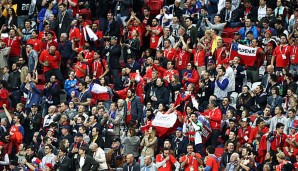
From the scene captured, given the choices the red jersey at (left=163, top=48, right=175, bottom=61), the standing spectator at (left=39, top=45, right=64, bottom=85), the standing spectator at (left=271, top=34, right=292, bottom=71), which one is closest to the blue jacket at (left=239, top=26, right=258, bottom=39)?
the standing spectator at (left=271, top=34, right=292, bottom=71)

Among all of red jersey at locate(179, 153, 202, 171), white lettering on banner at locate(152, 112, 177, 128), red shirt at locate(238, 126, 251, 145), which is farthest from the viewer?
white lettering on banner at locate(152, 112, 177, 128)

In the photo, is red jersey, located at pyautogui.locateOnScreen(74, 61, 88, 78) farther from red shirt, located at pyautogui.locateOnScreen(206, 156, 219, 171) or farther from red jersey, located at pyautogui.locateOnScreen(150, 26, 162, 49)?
red shirt, located at pyautogui.locateOnScreen(206, 156, 219, 171)

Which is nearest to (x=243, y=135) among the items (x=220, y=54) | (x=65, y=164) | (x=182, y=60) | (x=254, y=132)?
(x=254, y=132)

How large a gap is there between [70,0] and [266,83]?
765 cm

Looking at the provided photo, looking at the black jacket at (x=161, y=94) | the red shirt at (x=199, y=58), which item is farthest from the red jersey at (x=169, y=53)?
the black jacket at (x=161, y=94)

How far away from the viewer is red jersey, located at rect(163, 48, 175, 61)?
32.5 m

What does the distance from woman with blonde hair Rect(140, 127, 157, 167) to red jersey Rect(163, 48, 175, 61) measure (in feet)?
13.3

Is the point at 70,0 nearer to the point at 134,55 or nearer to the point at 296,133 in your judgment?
the point at 134,55

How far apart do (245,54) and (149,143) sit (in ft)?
13.9

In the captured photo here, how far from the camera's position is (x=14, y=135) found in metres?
30.5

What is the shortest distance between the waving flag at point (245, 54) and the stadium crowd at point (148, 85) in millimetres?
25

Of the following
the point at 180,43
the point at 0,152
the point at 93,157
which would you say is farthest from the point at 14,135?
the point at 180,43

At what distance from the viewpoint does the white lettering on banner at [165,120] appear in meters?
29.4

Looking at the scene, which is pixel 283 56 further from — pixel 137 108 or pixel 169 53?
pixel 137 108
